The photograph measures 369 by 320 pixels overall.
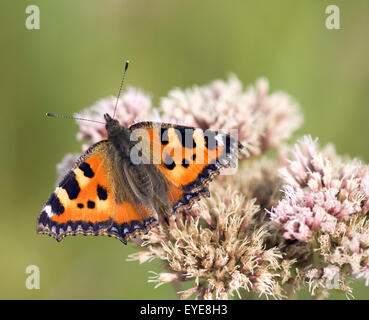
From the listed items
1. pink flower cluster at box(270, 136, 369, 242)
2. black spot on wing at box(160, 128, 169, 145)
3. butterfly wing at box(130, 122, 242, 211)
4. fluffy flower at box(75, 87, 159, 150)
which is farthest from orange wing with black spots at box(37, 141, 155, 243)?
pink flower cluster at box(270, 136, 369, 242)

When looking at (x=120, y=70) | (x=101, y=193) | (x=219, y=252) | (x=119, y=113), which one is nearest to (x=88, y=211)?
(x=101, y=193)

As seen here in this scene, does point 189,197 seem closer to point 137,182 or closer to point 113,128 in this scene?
point 137,182

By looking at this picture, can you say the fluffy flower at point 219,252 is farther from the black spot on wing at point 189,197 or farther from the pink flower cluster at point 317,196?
the pink flower cluster at point 317,196

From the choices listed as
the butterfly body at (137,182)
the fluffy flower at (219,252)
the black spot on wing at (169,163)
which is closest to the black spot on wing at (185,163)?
the butterfly body at (137,182)

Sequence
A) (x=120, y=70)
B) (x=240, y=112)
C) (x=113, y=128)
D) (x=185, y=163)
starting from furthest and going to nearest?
(x=120, y=70)
(x=240, y=112)
(x=113, y=128)
(x=185, y=163)

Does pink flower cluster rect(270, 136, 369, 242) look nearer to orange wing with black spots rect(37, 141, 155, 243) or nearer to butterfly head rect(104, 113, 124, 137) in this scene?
orange wing with black spots rect(37, 141, 155, 243)
